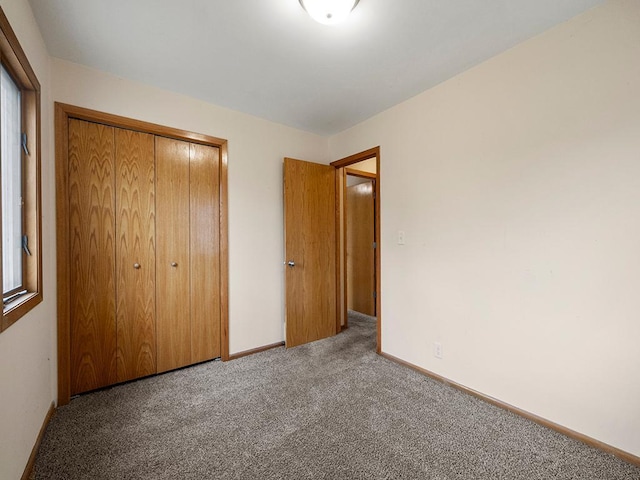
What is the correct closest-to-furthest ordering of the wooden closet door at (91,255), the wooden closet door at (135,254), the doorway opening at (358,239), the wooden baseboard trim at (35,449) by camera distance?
1. the wooden baseboard trim at (35,449)
2. the wooden closet door at (91,255)
3. the wooden closet door at (135,254)
4. the doorway opening at (358,239)

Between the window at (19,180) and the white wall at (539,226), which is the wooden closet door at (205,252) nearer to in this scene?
the window at (19,180)

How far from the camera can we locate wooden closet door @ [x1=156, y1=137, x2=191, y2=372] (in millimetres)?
2295

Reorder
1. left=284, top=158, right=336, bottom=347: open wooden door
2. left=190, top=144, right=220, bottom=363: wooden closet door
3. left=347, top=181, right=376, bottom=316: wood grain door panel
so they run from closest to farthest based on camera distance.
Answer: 1. left=190, top=144, right=220, bottom=363: wooden closet door
2. left=284, top=158, right=336, bottom=347: open wooden door
3. left=347, top=181, right=376, bottom=316: wood grain door panel

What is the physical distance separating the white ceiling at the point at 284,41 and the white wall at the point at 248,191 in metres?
0.17

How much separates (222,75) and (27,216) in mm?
1586

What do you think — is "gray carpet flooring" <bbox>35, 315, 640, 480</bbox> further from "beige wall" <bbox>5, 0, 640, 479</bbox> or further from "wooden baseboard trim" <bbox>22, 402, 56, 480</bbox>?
"beige wall" <bbox>5, 0, 640, 479</bbox>

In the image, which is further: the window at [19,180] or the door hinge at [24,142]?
the door hinge at [24,142]

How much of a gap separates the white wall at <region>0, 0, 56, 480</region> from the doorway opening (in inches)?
103

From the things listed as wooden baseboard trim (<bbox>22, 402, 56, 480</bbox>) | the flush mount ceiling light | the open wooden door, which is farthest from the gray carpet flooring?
the flush mount ceiling light

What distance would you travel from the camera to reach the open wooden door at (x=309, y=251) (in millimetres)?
2895

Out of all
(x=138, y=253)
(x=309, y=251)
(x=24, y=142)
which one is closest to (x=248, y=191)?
(x=309, y=251)

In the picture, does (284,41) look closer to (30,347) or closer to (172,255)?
(172,255)

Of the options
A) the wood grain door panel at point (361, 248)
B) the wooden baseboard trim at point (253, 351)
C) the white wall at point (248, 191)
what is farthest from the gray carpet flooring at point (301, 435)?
the wood grain door panel at point (361, 248)

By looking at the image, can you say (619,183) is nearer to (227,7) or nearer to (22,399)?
(227,7)
